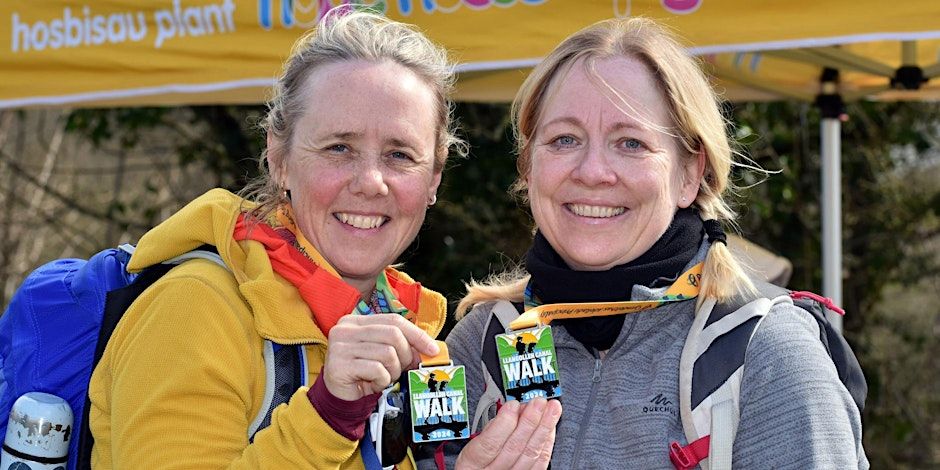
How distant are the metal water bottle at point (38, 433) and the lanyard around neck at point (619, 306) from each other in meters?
0.85

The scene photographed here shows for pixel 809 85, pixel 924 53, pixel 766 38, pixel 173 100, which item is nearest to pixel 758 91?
pixel 809 85

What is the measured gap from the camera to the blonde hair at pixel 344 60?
2.26m

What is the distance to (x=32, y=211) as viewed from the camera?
8.90m

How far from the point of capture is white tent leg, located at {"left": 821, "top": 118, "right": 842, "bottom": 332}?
4242mm

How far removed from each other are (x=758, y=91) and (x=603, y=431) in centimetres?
302

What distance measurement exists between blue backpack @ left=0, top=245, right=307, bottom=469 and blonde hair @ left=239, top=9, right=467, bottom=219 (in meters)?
0.32

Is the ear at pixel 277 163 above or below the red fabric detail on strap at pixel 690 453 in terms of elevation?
above

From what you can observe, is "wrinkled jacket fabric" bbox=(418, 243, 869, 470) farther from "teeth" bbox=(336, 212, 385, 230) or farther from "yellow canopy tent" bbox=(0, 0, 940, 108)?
"yellow canopy tent" bbox=(0, 0, 940, 108)

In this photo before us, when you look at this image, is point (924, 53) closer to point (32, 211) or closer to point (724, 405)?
point (724, 405)

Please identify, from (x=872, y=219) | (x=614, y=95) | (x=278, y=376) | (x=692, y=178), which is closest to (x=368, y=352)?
(x=278, y=376)

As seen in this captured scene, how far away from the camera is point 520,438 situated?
1.88m

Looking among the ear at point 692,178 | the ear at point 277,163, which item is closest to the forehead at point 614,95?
the ear at point 692,178

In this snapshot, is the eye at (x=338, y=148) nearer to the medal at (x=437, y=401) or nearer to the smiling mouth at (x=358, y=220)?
the smiling mouth at (x=358, y=220)

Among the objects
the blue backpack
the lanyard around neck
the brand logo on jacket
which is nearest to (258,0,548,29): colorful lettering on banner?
the lanyard around neck
